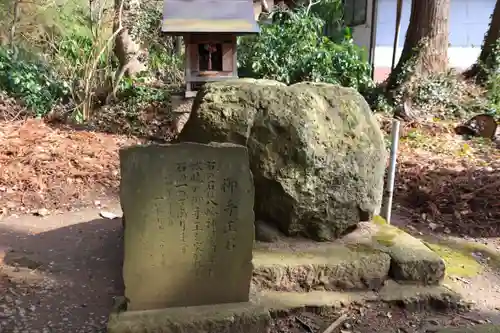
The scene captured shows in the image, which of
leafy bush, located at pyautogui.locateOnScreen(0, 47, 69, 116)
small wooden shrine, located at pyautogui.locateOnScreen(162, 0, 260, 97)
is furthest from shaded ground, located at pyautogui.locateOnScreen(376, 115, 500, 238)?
leafy bush, located at pyautogui.locateOnScreen(0, 47, 69, 116)

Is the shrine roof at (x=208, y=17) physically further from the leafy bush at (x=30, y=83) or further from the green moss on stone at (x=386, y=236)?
the green moss on stone at (x=386, y=236)

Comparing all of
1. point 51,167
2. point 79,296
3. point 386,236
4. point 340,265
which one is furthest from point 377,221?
point 51,167

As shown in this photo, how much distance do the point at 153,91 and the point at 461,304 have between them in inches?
258

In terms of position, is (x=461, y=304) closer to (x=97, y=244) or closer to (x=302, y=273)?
(x=302, y=273)

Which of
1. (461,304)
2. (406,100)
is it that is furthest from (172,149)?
(406,100)

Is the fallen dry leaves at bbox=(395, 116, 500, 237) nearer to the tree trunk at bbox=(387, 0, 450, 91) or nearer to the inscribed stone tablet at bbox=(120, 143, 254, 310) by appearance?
the tree trunk at bbox=(387, 0, 450, 91)

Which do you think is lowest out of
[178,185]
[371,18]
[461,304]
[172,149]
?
[461,304]

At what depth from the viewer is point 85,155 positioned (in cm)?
654

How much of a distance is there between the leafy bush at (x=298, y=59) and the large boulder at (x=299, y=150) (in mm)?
5093

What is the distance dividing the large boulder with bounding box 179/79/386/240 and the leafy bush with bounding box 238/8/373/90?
201 inches

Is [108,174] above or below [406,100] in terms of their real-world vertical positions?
below

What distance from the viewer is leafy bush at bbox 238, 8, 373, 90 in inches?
342

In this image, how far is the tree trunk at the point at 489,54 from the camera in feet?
30.0

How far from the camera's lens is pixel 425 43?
8.62 m
